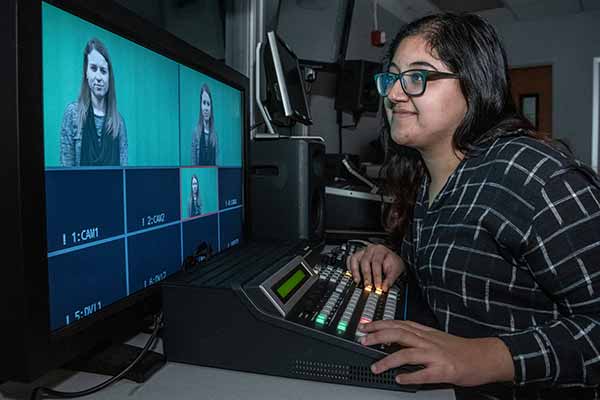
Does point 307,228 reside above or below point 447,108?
below

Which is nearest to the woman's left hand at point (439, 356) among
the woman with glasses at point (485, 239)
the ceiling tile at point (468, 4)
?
the woman with glasses at point (485, 239)

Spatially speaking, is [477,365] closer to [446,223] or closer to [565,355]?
[565,355]

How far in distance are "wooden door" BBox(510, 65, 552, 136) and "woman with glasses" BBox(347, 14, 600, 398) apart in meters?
4.31

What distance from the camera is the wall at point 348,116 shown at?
258 cm

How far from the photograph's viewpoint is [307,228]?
44.9 inches

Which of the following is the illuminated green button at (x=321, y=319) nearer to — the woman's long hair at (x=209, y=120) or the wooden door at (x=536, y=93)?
the woman's long hair at (x=209, y=120)

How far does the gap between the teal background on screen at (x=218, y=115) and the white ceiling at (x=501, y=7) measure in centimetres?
333

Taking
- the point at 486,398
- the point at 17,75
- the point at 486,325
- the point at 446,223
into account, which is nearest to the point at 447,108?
the point at 446,223

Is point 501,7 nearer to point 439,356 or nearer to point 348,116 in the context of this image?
point 348,116

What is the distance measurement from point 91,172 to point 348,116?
268 cm

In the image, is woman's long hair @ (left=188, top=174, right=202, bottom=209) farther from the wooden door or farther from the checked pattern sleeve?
the wooden door

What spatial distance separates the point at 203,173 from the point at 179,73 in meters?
0.18

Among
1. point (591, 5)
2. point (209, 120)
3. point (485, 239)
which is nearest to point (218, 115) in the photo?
point (209, 120)

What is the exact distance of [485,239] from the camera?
707 mm
